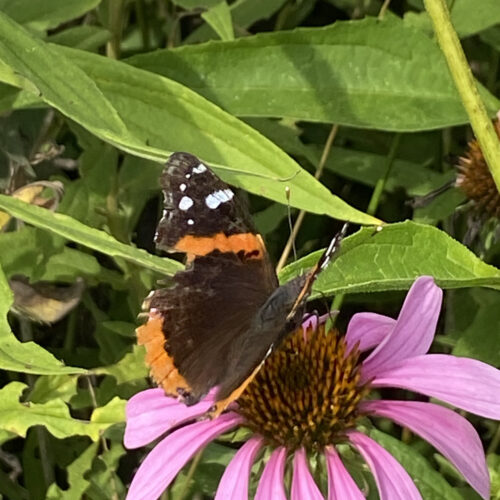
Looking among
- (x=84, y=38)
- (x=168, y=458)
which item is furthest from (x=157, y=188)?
(x=168, y=458)

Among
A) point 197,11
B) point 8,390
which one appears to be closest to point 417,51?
point 197,11

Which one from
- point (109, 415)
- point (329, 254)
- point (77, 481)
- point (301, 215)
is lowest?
point (77, 481)

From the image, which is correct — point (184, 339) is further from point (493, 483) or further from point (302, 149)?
point (302, 149)

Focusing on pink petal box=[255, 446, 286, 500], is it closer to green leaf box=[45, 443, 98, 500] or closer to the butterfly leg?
the butterfly leg

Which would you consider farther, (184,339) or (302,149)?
(302,149)

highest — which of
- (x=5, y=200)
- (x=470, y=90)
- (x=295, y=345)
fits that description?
(x=470, y=90)

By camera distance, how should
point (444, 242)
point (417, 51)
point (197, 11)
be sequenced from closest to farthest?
1. point (444, 242)
2. point (417, 51)
3. point (197, 11)

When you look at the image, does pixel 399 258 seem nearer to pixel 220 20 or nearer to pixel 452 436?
pixel 452 436
